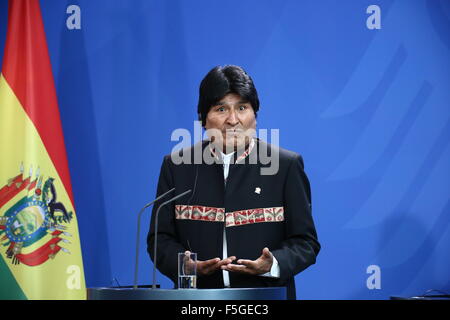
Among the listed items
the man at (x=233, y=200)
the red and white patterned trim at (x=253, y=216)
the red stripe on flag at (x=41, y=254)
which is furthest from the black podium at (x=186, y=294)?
the red stripe on flag at (x=41, y=254)

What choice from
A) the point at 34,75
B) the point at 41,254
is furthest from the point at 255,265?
the point at 34,75

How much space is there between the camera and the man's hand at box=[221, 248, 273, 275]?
7.79 feet

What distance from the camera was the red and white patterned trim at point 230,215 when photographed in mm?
2834

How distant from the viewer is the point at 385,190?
13.1 ft

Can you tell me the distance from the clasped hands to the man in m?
0.22

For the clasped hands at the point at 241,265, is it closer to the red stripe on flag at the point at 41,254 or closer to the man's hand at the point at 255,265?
the man's hand at the point at 255,265

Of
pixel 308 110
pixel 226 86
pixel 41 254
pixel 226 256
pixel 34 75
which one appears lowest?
pixel 226 256

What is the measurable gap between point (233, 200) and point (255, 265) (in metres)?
0.52

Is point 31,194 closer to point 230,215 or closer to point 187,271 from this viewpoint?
point 230,215

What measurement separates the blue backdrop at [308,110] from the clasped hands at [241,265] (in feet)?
5.20

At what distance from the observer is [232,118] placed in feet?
9.51

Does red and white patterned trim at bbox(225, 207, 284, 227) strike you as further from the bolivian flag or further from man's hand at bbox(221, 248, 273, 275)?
the bolivian flag

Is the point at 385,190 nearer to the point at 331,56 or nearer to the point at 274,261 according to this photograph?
the point at 331,56
